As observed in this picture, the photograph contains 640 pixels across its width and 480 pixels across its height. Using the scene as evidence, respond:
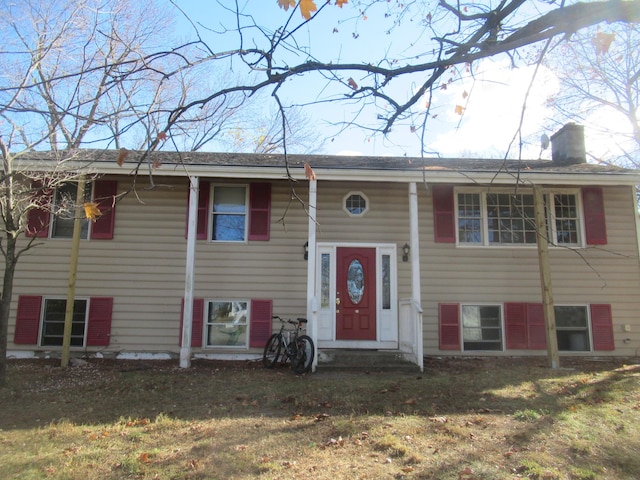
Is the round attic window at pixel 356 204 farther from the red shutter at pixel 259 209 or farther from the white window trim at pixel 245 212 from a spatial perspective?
the white window trim at pixel 245 212

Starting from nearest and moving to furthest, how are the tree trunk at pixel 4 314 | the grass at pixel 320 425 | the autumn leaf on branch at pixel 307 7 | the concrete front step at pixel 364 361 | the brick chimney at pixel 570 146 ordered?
the autumn leaf on branch at pixel 307 7
the grass at pixel 320 425
the tree trunk at pixel 4 314
the concrete front step at pixel 364 361
the brick chimney at pixel 570 146

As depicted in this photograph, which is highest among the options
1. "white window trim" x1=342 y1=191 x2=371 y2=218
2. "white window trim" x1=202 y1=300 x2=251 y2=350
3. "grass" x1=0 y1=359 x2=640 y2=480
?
"white window trim" x1=342 y1=191 x2=371 y2=218

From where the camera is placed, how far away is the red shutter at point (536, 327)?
29.6ft

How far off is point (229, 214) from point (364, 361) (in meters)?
3.97

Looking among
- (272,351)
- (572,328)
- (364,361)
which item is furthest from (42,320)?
(572,328)

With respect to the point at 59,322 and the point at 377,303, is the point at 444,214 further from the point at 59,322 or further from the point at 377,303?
the point at 59,322

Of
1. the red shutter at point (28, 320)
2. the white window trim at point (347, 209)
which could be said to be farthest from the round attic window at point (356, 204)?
the red shutter at point (28, 320)

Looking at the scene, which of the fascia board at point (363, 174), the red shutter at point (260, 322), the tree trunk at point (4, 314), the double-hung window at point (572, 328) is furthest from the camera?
the double-hung window at point (572, 328)

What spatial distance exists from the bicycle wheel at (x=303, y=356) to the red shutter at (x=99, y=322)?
12.7 feet

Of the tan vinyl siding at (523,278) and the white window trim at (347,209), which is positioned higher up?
the white window trim at (347,209)

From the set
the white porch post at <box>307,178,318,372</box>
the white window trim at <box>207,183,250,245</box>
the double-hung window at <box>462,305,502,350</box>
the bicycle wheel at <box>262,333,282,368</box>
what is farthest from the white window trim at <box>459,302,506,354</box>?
the white window trim at <box>207,183,250,245</box>

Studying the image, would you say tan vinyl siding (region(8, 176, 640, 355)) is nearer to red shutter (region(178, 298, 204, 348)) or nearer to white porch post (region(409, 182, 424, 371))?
red shutter (region(178, 298, 204, 348))

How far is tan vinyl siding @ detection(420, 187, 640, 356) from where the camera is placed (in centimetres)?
917

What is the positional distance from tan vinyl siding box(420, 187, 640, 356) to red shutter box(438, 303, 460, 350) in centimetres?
11
